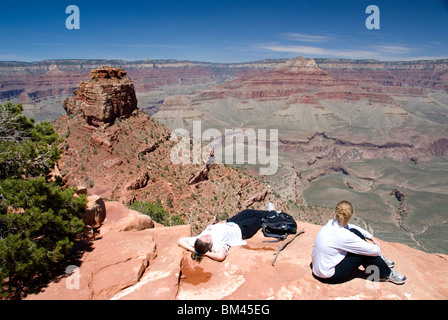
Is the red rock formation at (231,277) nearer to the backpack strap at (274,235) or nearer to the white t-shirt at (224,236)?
the white t-shirt at (224,236)

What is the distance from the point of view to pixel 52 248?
Answer: 763cm

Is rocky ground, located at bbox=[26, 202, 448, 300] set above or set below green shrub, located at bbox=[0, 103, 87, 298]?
below

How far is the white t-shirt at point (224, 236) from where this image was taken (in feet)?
27.8

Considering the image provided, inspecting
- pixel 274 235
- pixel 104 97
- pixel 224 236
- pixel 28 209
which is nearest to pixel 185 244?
pixel 224 236

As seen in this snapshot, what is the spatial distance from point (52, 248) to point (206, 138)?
142m

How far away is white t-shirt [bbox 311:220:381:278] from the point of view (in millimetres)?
6387

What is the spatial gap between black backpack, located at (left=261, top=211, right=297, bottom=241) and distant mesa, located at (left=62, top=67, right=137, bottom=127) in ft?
68.9

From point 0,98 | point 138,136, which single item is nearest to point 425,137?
point 138,136

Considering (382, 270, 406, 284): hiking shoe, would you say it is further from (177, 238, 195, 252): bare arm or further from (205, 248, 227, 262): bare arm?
(177, 238, 195, 252): bare arm

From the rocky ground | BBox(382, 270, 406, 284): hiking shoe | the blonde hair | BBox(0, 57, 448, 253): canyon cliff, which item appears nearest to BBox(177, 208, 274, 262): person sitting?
the rocky ground

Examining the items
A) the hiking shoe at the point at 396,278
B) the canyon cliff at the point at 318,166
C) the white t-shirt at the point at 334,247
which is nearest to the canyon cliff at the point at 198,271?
the hiking shoe at the point at 396,278

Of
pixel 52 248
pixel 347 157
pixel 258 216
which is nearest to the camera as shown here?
pixel 52 248

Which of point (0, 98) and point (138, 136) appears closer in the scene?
point (138, 136)
